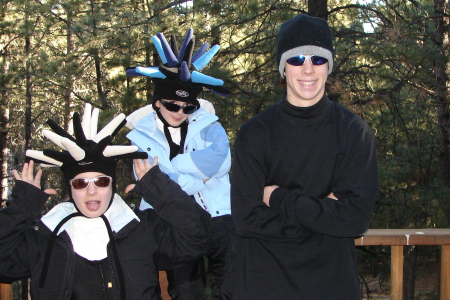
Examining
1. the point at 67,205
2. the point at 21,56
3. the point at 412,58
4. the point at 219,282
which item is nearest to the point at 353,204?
the point at 219,282

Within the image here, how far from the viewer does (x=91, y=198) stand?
2.74 metres

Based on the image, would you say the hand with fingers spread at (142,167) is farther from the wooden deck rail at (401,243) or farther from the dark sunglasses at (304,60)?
the wooden deck rail at (401,243)

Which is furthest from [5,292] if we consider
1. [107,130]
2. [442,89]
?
[442,89]

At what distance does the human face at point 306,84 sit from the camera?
2.23 metres

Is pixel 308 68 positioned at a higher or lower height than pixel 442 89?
lower

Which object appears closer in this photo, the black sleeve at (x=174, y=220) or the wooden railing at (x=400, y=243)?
the black sleeve at (x=174, y=220)

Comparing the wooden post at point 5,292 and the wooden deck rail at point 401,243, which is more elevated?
the wooden deck rail at point 401,243

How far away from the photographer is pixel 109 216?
282 centimetres

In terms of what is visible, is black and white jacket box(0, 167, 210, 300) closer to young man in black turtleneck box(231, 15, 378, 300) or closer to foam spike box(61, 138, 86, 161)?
foam spike box(61, 138, 86, 161)

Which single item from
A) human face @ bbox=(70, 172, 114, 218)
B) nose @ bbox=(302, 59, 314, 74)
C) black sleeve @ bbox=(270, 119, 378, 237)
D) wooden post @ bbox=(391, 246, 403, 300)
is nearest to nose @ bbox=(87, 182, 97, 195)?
human face @ bbox=(70, 172, 114, 218)

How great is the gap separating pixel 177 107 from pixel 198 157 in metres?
0.39

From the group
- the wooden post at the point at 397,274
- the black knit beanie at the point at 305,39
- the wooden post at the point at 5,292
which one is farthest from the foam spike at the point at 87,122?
the wooden post at the point at 397,274

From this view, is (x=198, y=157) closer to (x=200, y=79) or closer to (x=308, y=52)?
(x=200, y=79)

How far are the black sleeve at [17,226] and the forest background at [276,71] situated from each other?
170 inches
